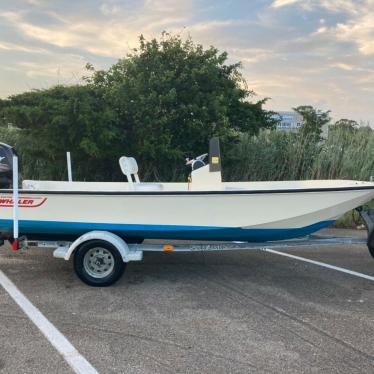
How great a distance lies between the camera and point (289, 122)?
37.6 ft

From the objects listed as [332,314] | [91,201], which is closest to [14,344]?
[91,201]

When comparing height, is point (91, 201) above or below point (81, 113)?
below

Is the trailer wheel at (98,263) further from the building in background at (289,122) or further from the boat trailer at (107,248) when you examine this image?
the building in background at (289,122)

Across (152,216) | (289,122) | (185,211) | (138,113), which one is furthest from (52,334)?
(289,122)

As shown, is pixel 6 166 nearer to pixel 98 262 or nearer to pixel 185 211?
pixel 98 262

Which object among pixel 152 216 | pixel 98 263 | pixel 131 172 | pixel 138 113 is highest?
pixel 138 113

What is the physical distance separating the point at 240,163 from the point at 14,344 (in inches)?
294

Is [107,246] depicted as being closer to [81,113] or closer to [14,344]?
[14,344]

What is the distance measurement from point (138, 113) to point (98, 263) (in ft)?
16.5

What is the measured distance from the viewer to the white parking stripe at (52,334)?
308 cm

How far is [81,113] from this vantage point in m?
8.63

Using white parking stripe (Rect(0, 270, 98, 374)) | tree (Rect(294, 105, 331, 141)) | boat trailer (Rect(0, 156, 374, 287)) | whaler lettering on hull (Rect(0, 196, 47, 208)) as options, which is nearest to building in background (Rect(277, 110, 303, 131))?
tree (Rect(294, 105, 331, 141))

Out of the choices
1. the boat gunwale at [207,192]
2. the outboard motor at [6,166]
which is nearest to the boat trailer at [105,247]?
the boat gunwale at [207,192]

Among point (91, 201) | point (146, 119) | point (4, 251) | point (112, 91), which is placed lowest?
point (4, 251)
